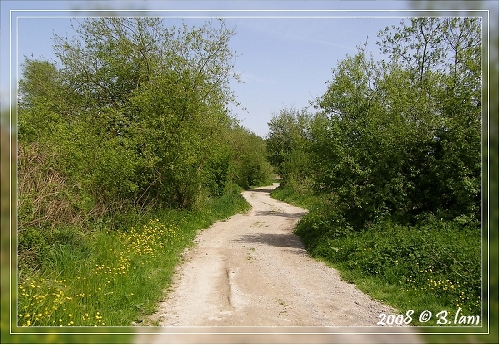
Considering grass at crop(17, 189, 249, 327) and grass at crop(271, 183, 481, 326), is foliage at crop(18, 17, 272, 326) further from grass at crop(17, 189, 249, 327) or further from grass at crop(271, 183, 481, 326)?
grass at crop(271, 183, 481, 326)

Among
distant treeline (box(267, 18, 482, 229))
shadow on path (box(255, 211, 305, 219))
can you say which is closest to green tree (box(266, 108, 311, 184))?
shadow on path (box(255, 211, 305, 219))

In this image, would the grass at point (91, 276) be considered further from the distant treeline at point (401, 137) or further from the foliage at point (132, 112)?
the distant treeline at point (401, 137)

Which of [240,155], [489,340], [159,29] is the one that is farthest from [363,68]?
[240,155]

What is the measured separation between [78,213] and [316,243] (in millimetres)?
6126

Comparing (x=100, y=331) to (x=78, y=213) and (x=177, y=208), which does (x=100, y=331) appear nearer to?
(x=78, y=213)

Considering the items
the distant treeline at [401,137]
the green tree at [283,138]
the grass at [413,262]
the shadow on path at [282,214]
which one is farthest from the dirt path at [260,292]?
the green tree at [283,138]

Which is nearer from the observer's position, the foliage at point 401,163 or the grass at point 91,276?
the grass at point 91,276

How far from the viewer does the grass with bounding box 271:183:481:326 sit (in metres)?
5.40

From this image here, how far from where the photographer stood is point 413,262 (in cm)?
700

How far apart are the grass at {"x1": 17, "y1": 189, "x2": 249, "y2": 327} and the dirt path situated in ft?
1.40

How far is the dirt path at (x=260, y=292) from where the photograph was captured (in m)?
5.22

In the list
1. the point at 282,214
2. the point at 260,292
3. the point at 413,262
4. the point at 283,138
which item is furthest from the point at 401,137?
the point at 283,138

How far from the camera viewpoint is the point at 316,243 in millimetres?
10500

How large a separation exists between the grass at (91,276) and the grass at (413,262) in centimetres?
375
